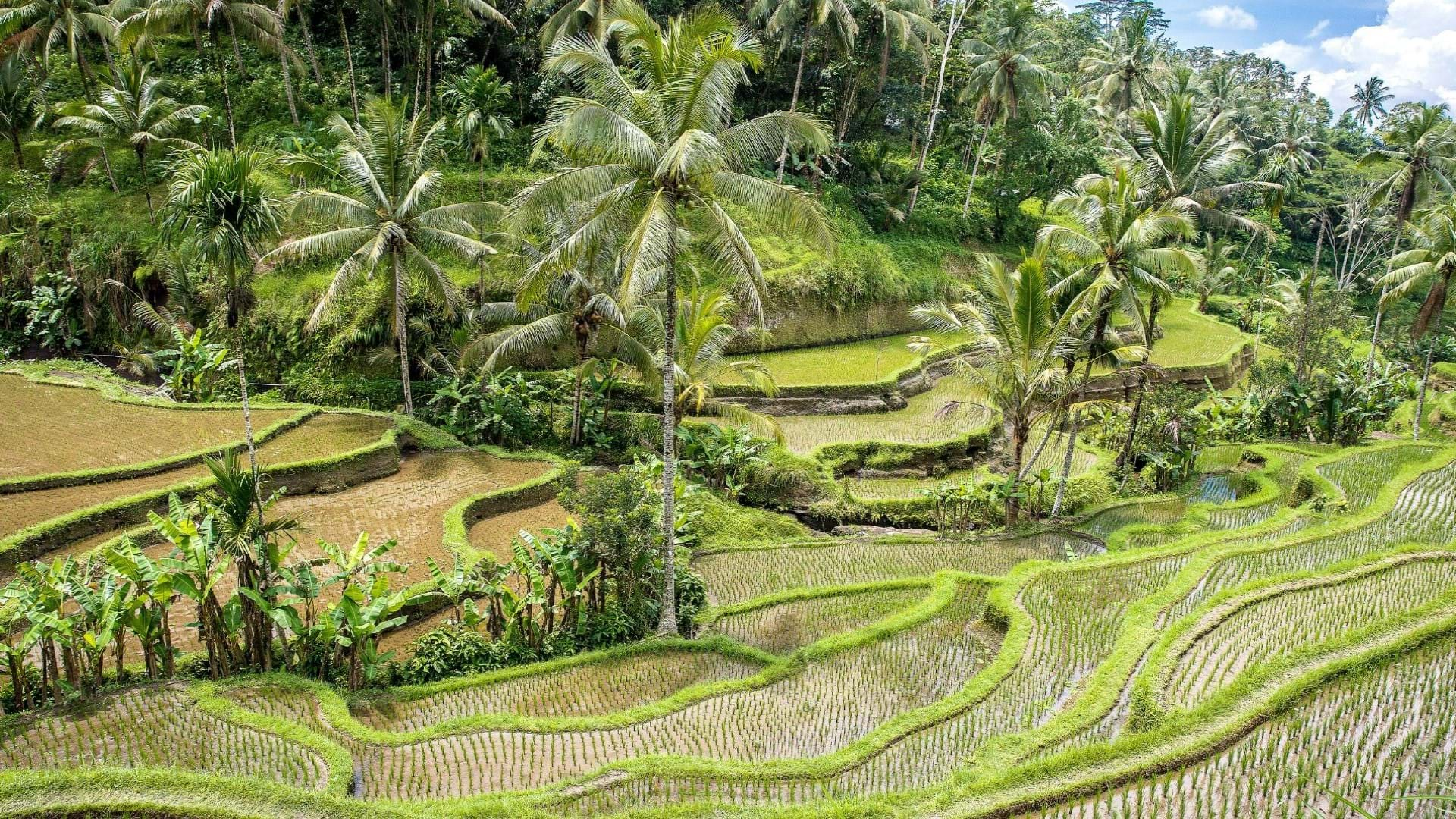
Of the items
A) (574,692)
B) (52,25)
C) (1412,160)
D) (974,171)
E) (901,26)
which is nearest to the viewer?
(574,692)

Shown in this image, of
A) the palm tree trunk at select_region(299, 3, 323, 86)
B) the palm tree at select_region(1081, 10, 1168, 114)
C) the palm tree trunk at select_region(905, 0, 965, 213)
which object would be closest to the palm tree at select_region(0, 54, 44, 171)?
the palm tree trunk at select_region(299, 3, 323, 86)

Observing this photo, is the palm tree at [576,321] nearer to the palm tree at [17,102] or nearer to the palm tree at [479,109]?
the palm tree at [479,109]

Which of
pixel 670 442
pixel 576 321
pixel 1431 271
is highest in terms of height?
pixel 1431 271

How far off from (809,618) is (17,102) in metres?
28.2

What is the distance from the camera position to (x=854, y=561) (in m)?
14.4

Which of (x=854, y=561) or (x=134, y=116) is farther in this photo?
(x=134, y=116)

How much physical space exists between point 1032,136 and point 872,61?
6.60 m

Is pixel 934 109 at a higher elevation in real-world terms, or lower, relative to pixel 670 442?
higher

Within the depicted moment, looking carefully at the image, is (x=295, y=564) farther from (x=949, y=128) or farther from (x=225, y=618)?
(x=949, y=128)

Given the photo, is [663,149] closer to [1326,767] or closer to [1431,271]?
[1326,767]

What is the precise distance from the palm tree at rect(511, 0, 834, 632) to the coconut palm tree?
6126mm

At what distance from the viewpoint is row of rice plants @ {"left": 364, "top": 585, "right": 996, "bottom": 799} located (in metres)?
8.16

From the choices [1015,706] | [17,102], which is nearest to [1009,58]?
[1015,706]

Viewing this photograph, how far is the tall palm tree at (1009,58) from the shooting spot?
95.5 feet
